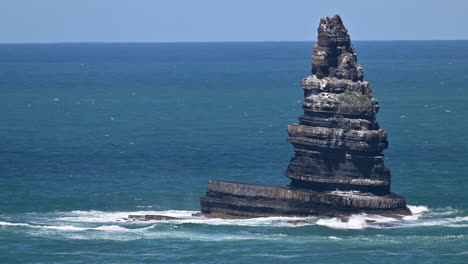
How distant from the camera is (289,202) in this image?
100000mm

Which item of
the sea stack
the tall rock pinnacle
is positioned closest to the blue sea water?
the sea stack

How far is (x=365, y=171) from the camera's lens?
330 feet

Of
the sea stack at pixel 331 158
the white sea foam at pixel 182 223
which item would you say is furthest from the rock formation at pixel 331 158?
the white sea foam at pixel 182 223

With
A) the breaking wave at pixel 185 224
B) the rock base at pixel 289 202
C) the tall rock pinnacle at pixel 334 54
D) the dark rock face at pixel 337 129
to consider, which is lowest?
the breaking wave at pixel 185 224

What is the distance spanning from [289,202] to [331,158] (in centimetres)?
474

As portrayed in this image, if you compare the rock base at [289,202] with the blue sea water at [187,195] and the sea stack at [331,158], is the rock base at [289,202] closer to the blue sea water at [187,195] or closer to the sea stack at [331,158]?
Answer: the sea stack at [331,158]

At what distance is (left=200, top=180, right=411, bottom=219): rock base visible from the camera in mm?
98812

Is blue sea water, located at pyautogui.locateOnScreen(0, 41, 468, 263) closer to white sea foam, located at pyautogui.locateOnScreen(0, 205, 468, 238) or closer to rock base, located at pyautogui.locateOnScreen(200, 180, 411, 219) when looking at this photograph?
white sea foam, located at pyautogui.locateOnScreen(0, 205, 468, 238)

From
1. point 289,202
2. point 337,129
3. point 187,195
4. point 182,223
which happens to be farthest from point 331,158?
point 187,195

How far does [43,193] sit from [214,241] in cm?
2798

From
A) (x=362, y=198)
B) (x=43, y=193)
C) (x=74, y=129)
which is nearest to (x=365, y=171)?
(x=362, y=198)

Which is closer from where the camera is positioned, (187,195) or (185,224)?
(185,224)

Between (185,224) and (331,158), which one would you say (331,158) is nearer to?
(331,158)

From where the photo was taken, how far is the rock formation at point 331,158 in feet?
327
